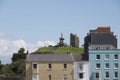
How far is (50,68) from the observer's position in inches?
2468

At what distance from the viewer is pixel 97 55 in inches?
2464

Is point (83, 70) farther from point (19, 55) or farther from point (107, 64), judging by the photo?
point (19, 55)

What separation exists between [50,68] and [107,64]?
961 centimetres

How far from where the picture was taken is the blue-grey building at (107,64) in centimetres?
6222

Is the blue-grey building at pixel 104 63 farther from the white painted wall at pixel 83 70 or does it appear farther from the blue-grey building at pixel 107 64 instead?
the white painted wall at pixel 83 70

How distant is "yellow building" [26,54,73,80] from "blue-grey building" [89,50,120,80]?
14.9 ft

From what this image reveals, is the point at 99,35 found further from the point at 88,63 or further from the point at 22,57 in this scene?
the point at 22,57

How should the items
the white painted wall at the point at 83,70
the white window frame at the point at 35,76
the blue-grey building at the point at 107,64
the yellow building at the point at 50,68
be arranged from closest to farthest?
the blue-grey building at the point at 107,64 < the yellow building at the point at 50,68 < the white painted wall at the point at 83,70 < the white window frame at the point at 35,76

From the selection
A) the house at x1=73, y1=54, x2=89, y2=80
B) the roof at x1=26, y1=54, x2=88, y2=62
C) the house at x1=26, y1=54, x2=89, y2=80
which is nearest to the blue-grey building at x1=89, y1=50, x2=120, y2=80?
the house at x1=73, y1=54, x2=89, y2=80

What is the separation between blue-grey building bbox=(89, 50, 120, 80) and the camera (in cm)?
6222

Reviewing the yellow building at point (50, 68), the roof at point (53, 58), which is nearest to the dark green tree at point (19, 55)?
the roof at point (53, 58)

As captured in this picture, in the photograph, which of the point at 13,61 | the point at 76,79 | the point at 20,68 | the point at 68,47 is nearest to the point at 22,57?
the point at 13,61

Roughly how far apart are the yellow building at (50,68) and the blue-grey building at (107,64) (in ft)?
14.9

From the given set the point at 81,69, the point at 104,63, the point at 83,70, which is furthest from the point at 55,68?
the point at 104,63
